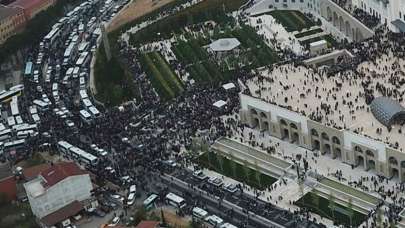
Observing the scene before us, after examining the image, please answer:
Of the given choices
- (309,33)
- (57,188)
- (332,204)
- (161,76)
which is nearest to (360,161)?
(332,204)

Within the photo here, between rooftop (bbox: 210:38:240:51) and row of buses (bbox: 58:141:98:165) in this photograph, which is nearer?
row of buses (bbox: 58:141:98:165)

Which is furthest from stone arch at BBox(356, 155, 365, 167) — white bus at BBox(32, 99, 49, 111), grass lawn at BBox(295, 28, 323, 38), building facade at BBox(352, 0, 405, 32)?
white bus at BBox(32, 99, 49, 111)

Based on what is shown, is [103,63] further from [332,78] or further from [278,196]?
[278,196]

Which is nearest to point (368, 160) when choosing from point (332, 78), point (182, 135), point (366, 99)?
point (366, 99)

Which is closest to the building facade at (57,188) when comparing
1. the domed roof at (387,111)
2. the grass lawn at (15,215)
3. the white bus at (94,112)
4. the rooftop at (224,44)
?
the grass lawn at (15,215)

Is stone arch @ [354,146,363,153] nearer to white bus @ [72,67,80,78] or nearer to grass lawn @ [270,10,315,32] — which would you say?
grass lawn @ [270,10,315,32]
